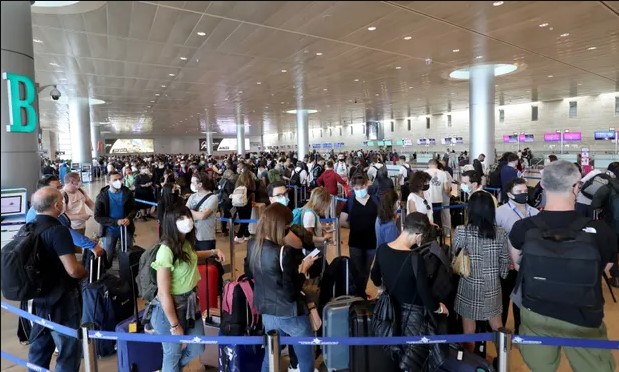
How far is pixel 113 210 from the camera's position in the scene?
6.63 meters

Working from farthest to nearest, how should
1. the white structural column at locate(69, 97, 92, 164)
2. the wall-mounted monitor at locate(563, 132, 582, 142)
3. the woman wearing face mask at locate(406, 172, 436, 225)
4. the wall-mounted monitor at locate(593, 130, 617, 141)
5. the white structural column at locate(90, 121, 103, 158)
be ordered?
1. the white structural column at locate(90, 121, 103, 158)
2. the wall-mounted monitor at locate(563, 132, 582, 142)
3. the wall-mounted monitor at locate(593, 130, 617, 141)
4. the white structural column at locate(69, 97, 92, 164)
5. the woman wearing face mask at locate(406, 172, 436, 225)

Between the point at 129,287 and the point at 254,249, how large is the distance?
2.38 meters

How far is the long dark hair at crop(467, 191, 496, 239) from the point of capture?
11.3 feet

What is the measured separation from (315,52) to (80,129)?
18858mm

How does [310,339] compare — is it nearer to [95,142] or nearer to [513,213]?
[513,213]

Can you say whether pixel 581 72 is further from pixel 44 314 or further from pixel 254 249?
pixel 44 314

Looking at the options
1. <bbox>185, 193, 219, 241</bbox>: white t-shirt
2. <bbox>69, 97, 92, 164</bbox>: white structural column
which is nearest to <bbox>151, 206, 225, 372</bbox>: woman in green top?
<bbox>185, 193, 219, 241</bbox>: white t-shirt

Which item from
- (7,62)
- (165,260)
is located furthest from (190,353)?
(7,62)

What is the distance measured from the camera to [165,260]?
315 centimetres

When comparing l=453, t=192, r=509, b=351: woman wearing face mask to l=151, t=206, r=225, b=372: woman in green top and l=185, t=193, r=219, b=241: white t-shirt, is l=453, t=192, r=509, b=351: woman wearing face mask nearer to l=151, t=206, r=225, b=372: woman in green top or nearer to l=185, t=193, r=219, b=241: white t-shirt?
l=151, t=206, r=225, b=372: woman in green top

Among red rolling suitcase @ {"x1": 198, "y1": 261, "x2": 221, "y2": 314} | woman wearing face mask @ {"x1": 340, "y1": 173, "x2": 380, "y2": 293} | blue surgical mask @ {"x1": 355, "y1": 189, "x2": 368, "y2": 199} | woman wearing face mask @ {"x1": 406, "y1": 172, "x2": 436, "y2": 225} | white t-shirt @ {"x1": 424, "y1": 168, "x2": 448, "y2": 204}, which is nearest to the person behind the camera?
red rolling suitcase @ {"x1": 198, "y1": 261, "x2": 221, "y2": 314}

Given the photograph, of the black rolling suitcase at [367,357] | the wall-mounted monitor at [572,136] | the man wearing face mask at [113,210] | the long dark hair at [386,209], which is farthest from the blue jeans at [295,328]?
the wall-mounted monitor at [572,136]

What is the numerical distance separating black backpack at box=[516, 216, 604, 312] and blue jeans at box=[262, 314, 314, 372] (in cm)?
167

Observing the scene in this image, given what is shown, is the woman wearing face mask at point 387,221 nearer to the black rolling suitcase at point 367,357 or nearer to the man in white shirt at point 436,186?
the black rolling suitcase at point 367,357
